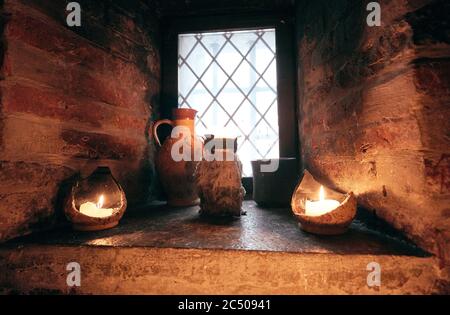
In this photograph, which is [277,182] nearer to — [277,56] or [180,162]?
[180,162]

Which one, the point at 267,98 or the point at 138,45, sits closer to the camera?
the point at 138,45

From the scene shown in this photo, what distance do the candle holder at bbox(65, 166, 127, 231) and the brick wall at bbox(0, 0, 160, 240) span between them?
0.08 meters

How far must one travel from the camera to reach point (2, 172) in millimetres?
698

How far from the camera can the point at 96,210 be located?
0.84 m

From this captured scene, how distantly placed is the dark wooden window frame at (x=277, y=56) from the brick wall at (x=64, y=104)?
0.17 m

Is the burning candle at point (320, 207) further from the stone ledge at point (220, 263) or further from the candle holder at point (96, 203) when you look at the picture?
the candle holder at point (96, 203)

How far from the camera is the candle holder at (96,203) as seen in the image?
0.78m

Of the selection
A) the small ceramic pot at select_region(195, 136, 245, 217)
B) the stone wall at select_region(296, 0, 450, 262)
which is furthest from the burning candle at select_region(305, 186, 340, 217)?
the small ceramic pot at select_region(195, 136, 245, 217)

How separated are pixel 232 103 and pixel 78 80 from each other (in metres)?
0.86

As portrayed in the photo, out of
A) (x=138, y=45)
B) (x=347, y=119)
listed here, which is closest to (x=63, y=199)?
(x=138, y=45)

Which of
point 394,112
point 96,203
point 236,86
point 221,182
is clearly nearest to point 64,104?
point 96,203

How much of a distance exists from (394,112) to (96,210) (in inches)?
41.7
